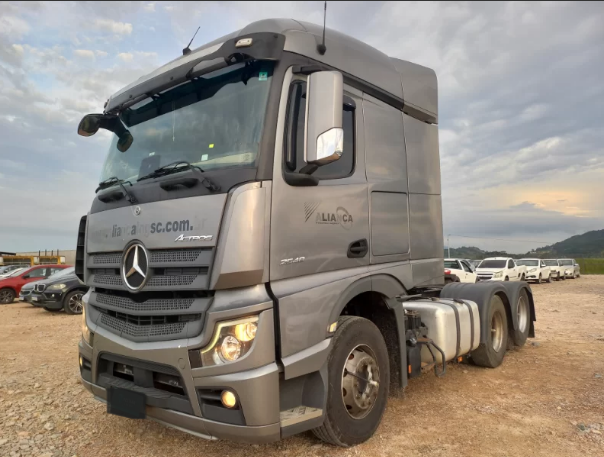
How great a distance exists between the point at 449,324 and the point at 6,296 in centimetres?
1860

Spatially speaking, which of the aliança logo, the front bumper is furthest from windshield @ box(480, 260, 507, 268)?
the front bumper

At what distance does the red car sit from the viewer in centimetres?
1786

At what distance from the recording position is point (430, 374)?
5.86 meters

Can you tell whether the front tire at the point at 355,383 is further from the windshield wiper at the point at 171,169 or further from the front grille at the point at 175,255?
the windshield wiper at the point at 171,169

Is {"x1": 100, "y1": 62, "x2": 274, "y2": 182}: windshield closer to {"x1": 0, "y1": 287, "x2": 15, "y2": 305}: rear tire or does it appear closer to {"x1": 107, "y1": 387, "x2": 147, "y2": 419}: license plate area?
{"x1": 107, "y1": 387, "x2": 147, "y2": 419}: license plate area

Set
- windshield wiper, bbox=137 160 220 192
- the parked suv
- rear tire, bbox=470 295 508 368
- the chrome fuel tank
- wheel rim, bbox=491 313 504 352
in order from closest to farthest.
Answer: windshield wiper, bbox=137 160 220 192
the chrome fuel tank
rear tire, bbox=470 295 508 368
wheel rim, bbox=491 313 504 352
the parked suv

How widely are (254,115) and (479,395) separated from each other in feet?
13.0

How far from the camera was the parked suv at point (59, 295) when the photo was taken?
1331 centimetres

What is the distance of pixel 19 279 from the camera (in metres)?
18.3

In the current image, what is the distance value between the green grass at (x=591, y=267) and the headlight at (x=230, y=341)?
54.4 meters

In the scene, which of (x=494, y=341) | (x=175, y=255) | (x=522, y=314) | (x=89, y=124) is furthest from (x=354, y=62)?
(x=522, y=314)

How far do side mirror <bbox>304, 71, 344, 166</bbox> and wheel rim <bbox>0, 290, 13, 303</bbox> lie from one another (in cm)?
1911

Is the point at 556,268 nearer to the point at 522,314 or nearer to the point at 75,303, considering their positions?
the point at 522,314

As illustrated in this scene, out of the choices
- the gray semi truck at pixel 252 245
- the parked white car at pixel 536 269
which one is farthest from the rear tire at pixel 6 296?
the parked white car at pixel 536 269
